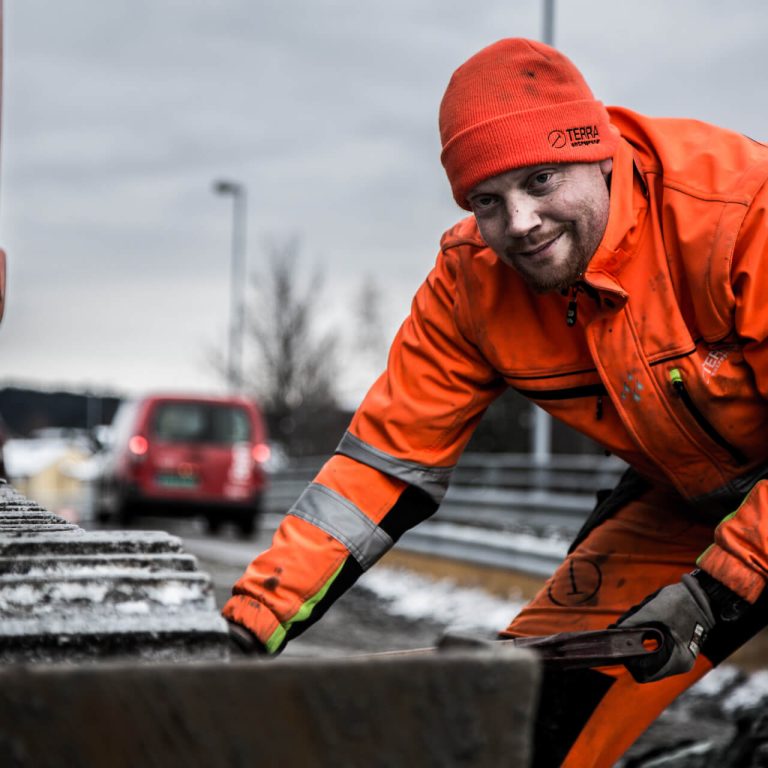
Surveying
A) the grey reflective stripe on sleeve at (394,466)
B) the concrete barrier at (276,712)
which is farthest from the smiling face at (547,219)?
the concrete barrier at (276,712)

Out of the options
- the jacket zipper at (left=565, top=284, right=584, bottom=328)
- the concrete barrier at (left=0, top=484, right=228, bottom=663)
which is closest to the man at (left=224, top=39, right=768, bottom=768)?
the jacket zipper at (left=565, top=284, right=584, bottom=328)

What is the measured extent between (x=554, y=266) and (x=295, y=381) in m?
38.7

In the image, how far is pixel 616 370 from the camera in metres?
2.94

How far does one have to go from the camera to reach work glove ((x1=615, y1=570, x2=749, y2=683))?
108 inches

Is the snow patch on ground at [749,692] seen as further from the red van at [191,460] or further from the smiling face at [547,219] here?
the red van at [191,460]

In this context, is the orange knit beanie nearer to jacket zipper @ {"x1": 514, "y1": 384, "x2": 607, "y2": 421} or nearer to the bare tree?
jacket zipper @ {"x1": 514, "y1": 384, "x2": 607, "y2": 421}

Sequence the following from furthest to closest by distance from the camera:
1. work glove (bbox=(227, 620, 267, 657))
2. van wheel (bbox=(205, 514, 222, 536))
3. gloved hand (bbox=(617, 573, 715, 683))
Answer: van wheel (bbox=(205, 514, 222, 536)), gloved hand (bbox=(617, 573, 715, 683)), work glove (bbox=(227, 620, 267, 657))

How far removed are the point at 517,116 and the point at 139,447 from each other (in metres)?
14.7

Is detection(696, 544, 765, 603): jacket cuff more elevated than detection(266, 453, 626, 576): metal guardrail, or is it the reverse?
detection(696, 544, 765, 603): jacket cuff

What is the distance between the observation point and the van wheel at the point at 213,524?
58.0 ft

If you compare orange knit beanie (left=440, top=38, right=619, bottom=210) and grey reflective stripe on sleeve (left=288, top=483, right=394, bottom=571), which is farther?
grey reflective stripe on sleeve (left=288, top=483, right=394, bottom=571)

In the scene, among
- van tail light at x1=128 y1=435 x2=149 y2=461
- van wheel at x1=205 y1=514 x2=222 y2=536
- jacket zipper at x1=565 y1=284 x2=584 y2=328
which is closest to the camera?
jacket zipper at x1=565 y1=284 x2=584 y2=328

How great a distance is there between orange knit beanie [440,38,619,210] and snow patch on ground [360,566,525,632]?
19.4 ft

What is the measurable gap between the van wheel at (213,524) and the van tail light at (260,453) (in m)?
0.94
